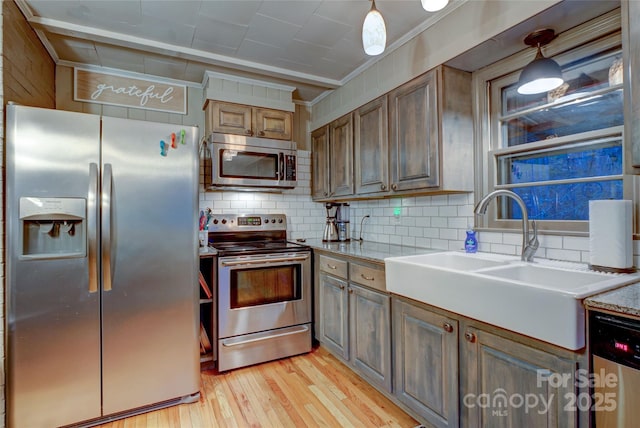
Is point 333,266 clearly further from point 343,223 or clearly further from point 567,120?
point 567,120

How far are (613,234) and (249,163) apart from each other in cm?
249

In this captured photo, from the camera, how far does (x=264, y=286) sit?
2648 millimetres

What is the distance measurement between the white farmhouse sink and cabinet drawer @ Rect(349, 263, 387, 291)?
0.43 feet

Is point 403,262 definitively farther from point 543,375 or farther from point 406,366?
point 543,375

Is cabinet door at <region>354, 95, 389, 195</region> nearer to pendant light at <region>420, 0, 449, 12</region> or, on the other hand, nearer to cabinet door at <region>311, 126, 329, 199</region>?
cabinet door at <region>311, 126, 329, 199</region>

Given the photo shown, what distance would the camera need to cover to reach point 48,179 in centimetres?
176

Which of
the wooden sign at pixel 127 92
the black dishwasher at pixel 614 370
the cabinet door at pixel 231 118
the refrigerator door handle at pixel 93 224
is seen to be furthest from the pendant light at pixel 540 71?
the wooden sign at pixel 127 92

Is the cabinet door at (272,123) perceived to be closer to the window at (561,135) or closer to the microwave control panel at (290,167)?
the microwave control panel at (290,167)

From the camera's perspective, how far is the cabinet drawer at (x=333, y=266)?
2.44 metres

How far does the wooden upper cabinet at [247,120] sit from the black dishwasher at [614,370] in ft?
8.81

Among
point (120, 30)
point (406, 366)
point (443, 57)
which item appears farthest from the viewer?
point (120, 30)

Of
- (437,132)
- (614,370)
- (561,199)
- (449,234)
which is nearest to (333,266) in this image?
(449,234)

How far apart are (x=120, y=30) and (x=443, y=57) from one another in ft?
7.01

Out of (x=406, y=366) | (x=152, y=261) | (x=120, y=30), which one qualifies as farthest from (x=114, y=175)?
(x=406, y=366)
